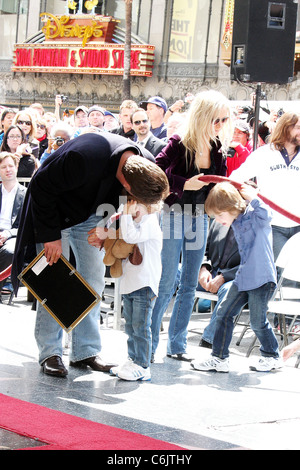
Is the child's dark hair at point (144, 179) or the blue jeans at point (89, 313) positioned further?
the blue jeans at point (89, 313)

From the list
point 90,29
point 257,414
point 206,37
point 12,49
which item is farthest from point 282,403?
point 12,49

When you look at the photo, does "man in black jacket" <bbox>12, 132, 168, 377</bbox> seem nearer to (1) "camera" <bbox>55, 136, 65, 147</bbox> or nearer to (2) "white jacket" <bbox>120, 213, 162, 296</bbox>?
(2) "white jacket" <bbox>120, 213, 162, 296</bbox>

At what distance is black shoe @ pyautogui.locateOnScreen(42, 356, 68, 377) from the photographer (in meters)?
6.00

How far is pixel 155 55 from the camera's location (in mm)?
32750

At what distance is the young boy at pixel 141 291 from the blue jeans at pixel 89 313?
0.22m

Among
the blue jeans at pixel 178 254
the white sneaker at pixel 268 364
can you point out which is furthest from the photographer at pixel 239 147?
the white sneaker at pixel 268 364

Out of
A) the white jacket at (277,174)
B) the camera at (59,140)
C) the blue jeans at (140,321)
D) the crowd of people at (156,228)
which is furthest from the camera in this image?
the camera at (59,140)

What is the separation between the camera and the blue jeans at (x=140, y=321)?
19.7ft

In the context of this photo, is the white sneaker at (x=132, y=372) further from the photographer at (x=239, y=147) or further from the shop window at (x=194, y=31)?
the shop window at (x=194, y=31)

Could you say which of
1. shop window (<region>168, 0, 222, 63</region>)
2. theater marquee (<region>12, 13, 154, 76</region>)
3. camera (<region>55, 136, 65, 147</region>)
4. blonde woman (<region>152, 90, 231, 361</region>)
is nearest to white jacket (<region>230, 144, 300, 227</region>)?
blonde woman (<region>152, 90, 231, 361</region>)

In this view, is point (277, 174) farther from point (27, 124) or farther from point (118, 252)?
point (27, 124)

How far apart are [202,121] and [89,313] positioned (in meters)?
1.69

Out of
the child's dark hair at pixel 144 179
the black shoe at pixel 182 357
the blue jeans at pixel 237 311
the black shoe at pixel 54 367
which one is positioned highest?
the child's dark hair at pixel 144 179
